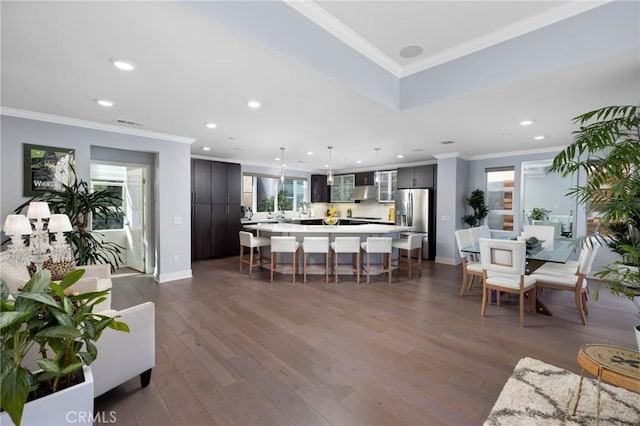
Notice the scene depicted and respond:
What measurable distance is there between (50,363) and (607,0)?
3.79m

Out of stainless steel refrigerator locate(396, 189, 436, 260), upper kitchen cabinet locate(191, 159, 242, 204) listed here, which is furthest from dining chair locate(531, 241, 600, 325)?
upper kitchen cabinet locate(191, 159, 242, 204)

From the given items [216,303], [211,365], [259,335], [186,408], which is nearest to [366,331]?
[259,335]

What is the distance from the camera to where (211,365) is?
7.51 feet

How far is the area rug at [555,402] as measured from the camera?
170cm

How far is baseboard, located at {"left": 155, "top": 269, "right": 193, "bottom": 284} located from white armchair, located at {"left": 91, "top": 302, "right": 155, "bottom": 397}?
298 centimetres

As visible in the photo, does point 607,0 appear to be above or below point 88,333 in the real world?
above

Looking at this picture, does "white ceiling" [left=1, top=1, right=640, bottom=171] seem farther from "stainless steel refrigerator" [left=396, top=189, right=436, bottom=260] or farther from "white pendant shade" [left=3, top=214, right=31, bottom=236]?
"stainless steel refrigerator" [left=396, top=189, right=436, bottom=260]

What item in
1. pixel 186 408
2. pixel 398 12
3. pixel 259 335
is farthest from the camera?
pixel 259 335

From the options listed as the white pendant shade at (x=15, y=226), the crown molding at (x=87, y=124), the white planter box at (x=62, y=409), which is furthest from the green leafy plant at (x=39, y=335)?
the crown molding at (x=87, y=124)

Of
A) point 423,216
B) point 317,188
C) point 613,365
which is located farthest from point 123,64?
point 317,188

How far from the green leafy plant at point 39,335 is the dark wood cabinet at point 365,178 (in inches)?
294

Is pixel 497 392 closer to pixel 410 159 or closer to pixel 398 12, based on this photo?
pixel 398 12

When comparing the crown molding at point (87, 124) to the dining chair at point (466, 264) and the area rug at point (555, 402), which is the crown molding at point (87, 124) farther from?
the area rug at point (555, 402)

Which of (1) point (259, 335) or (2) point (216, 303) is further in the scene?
(2) point (216, 303)
